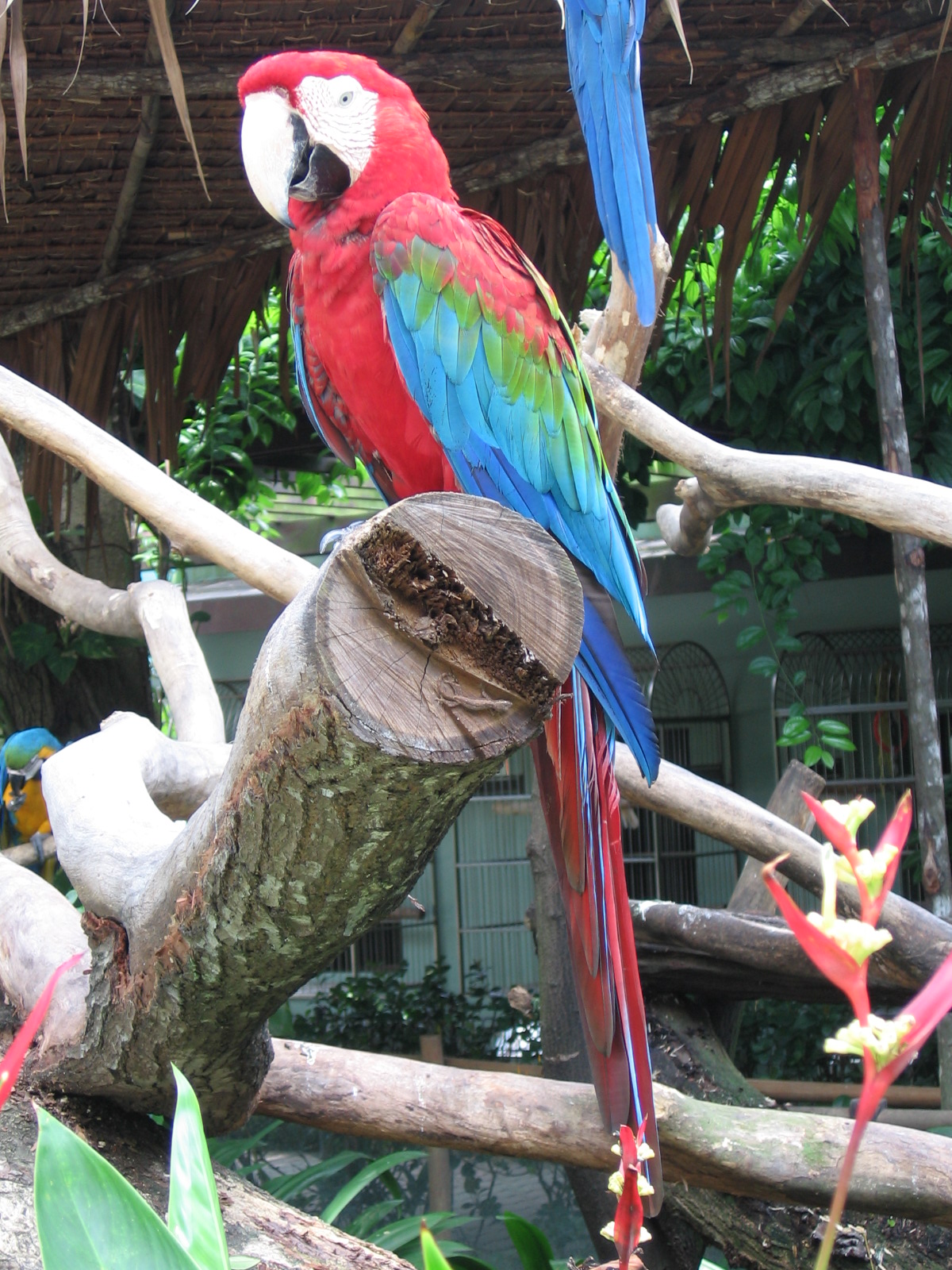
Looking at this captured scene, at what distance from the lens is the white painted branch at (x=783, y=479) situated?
1.15 meters

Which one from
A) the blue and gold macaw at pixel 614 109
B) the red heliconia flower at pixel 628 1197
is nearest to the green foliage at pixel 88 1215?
the red heliconia flower at pixel 628 1197

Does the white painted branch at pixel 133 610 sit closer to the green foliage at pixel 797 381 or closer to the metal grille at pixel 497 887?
the green foliage at pixel 797 381

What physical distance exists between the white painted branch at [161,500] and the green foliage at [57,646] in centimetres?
156

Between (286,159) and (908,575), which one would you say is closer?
(286,159)

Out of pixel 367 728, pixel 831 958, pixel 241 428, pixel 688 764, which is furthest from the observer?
pixel 688 764

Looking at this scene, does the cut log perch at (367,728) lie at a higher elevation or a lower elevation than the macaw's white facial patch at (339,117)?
lower

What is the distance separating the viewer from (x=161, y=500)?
4.53 ft

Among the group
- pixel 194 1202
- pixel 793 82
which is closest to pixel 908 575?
pixel 793 82

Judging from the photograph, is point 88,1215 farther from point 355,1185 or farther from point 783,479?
point 355,1185

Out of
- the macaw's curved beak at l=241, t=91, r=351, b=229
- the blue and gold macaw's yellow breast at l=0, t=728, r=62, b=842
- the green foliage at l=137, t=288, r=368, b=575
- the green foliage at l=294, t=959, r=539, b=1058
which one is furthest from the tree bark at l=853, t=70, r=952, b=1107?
the green foliage at l=294, t=959, r=539, b=1058

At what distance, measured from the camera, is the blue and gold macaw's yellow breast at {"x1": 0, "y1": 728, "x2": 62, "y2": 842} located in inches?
109

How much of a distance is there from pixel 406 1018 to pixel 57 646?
6.90ft

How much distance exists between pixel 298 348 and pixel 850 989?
126 cm

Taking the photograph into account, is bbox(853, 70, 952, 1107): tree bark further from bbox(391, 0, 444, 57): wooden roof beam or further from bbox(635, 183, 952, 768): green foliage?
bbox(635, 183, 952, 768): green foliage
